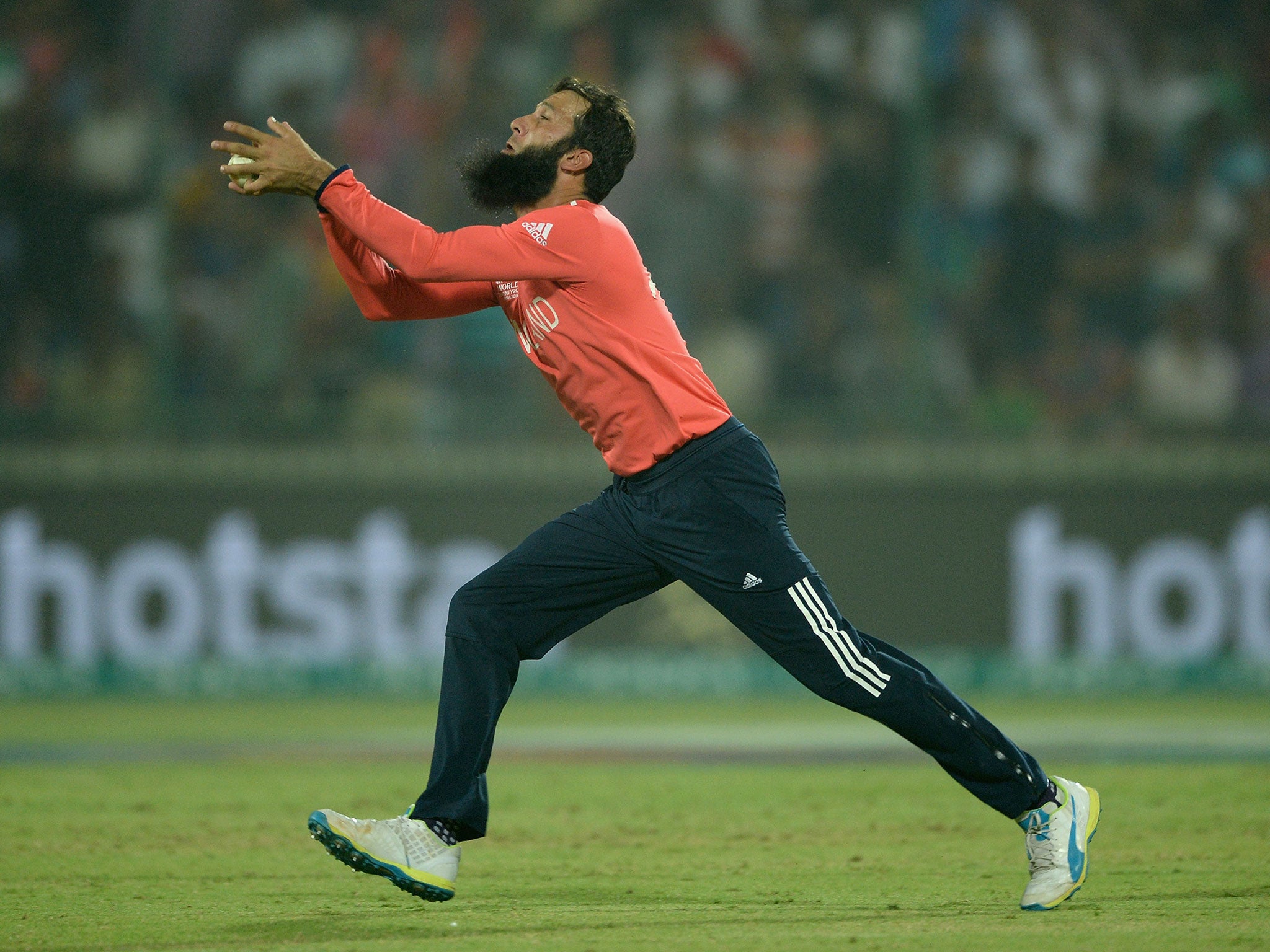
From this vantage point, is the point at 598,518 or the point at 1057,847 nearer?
the point at 1057,847

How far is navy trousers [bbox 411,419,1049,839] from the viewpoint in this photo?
445 cm

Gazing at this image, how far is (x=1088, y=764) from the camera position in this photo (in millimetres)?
7371

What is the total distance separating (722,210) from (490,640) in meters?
6.45

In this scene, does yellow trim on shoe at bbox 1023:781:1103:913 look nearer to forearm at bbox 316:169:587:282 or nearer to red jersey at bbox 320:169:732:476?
red jersey at bbox 320:169:732:476

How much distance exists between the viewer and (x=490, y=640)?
4660mm

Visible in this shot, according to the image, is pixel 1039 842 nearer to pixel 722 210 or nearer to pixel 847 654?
pixel 847 654

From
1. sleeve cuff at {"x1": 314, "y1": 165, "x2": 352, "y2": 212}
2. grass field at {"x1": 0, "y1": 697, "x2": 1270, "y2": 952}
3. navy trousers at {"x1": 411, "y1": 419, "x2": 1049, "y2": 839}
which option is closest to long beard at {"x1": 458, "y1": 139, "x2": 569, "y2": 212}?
sleeve cuff at {"x1": 314, "y1": 165, "x2": 352, "y2": 212}

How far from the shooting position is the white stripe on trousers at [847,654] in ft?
14.5

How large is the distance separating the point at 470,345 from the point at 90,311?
2.49m

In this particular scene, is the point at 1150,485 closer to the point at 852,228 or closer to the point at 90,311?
the point at 852,228

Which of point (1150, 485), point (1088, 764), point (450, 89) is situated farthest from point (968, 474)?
point (450, 89)

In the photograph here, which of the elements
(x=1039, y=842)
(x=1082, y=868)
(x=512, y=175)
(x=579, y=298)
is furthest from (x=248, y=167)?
(x=1082, y=868)

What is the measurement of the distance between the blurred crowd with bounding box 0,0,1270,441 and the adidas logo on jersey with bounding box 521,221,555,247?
19.6ft

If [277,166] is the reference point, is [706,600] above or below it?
below
